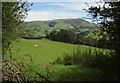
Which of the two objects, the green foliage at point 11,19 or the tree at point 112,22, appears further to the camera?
the green foliage at point 11,19

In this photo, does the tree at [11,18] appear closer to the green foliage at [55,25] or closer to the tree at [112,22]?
the green foliage at [55,25]

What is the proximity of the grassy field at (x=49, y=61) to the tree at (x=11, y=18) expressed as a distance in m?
0.38

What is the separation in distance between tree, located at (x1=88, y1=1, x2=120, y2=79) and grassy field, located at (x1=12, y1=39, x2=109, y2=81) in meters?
0.68

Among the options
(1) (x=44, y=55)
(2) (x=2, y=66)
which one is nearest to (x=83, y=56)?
(1) (x=44, y=55)

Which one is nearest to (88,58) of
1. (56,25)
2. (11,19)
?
(56,25)

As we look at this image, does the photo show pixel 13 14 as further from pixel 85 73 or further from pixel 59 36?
pixel 85 73

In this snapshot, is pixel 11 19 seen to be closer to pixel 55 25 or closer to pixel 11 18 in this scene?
pixel 11 18

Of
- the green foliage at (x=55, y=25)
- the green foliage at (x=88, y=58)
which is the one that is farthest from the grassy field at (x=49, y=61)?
the green foliage at (x=55, y=25)

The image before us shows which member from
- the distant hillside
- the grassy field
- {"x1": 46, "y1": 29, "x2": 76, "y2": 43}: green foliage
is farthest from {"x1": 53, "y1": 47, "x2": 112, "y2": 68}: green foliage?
the distant hillside

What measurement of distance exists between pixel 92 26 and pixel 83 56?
59.9 inches

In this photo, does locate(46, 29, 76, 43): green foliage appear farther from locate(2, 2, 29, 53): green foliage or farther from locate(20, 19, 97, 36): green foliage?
locate(2, 2, 29, 53): green foliage

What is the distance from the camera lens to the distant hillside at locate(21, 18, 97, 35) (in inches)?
306

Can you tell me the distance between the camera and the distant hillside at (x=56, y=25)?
25.5ft

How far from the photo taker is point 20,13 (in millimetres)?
8820
